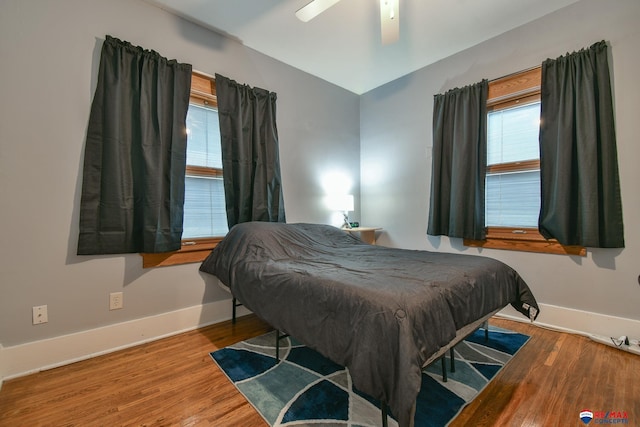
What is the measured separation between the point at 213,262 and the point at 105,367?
0.99 m

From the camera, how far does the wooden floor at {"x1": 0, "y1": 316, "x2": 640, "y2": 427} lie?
57.1 inches

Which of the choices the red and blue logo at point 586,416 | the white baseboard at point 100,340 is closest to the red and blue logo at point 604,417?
the red and blue logo at point 586,416

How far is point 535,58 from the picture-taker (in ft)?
8.72

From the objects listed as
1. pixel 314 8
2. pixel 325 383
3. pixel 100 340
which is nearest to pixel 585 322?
pixel 325 383

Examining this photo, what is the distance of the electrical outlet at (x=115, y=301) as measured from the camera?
2.18 meters

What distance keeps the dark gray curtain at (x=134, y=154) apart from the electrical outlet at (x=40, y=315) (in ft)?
1.36

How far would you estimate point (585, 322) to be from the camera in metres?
2.38

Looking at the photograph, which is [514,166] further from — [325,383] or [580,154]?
[325,383]

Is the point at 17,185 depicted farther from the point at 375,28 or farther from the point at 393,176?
the point at 393,176

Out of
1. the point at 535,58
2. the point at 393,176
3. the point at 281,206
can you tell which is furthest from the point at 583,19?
the point at 281,206

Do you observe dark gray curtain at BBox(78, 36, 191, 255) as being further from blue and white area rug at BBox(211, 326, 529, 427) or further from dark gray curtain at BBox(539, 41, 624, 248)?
dark gray curtain at BBox(539, 41, 624, 248)

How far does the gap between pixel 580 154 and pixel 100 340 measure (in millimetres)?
4025

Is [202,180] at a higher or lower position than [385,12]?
lower

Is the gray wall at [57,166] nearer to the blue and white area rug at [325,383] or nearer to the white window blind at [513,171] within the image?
the blue and white area rug at [325,383]
